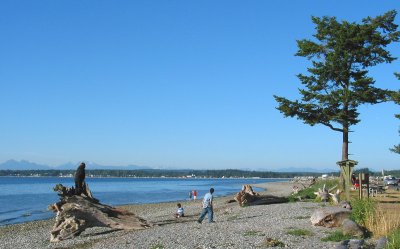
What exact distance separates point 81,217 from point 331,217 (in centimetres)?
1117

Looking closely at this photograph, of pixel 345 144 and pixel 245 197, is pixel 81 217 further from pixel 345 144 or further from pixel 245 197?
pixel 345 144

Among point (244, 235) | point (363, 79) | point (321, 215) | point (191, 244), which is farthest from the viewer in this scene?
point (363, 79)

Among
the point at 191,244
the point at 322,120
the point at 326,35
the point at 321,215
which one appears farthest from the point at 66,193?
Answer: the point at 326,35

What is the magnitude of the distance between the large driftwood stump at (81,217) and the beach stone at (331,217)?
838 cm

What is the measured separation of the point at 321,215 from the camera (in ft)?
62.8

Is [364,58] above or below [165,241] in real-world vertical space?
above

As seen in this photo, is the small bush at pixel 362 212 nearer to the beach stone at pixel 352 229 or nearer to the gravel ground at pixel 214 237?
the gravel ground at pixel 214 237

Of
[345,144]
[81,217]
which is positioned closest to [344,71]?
[345,144]

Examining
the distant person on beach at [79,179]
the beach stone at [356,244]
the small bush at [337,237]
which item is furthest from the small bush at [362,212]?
the distant person on beach at [79,179]

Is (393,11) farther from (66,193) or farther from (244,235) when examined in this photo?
(66,193)

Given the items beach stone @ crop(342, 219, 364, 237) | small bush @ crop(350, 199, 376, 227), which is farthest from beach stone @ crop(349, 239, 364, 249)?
small bush @ crop(350, 199, 376, 227)

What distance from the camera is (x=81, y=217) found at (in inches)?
861

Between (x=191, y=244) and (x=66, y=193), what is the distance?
8.36m

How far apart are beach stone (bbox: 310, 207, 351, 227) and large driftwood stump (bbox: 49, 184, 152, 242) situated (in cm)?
838
